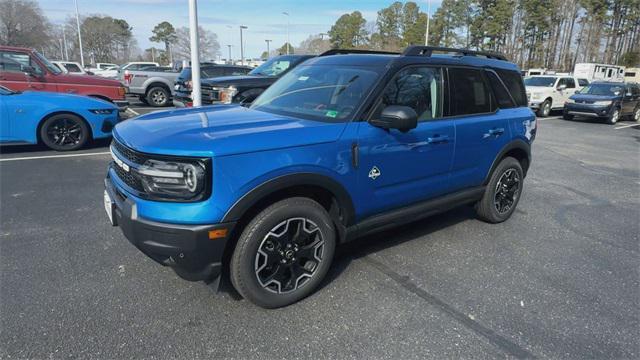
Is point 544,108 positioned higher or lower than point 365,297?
higher

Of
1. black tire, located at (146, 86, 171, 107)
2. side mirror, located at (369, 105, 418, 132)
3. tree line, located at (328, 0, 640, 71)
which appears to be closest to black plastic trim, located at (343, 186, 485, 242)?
side mirror, located at (369, 105, 418, 132)

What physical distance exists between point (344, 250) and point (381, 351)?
55.0 inches

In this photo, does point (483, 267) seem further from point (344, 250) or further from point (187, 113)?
point (187, 113)

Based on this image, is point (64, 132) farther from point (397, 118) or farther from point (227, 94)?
point (397, 118)

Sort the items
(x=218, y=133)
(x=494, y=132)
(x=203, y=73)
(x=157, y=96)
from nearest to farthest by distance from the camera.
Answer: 1. (x=218, y=133)
2. (x=494, y=132)
3. (x=203, y=73)
4. (x=157, y=96)

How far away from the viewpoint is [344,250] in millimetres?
3768

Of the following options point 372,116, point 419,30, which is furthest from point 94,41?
point 372,116

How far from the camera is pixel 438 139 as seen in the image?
351 cm

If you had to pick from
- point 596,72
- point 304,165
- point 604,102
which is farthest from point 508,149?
point 596,72

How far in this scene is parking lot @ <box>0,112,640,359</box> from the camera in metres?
2.46

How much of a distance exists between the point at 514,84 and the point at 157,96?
45.3ft

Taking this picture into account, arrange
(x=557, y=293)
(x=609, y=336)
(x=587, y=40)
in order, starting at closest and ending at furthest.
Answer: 1. (x=609, y=336)
2. (x=557, y=293)
3. (x=587, y=40)

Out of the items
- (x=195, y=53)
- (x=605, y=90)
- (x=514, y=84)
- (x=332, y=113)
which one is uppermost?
(x=195, y=53)

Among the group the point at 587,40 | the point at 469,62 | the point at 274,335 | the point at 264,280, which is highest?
the point at 587,40
